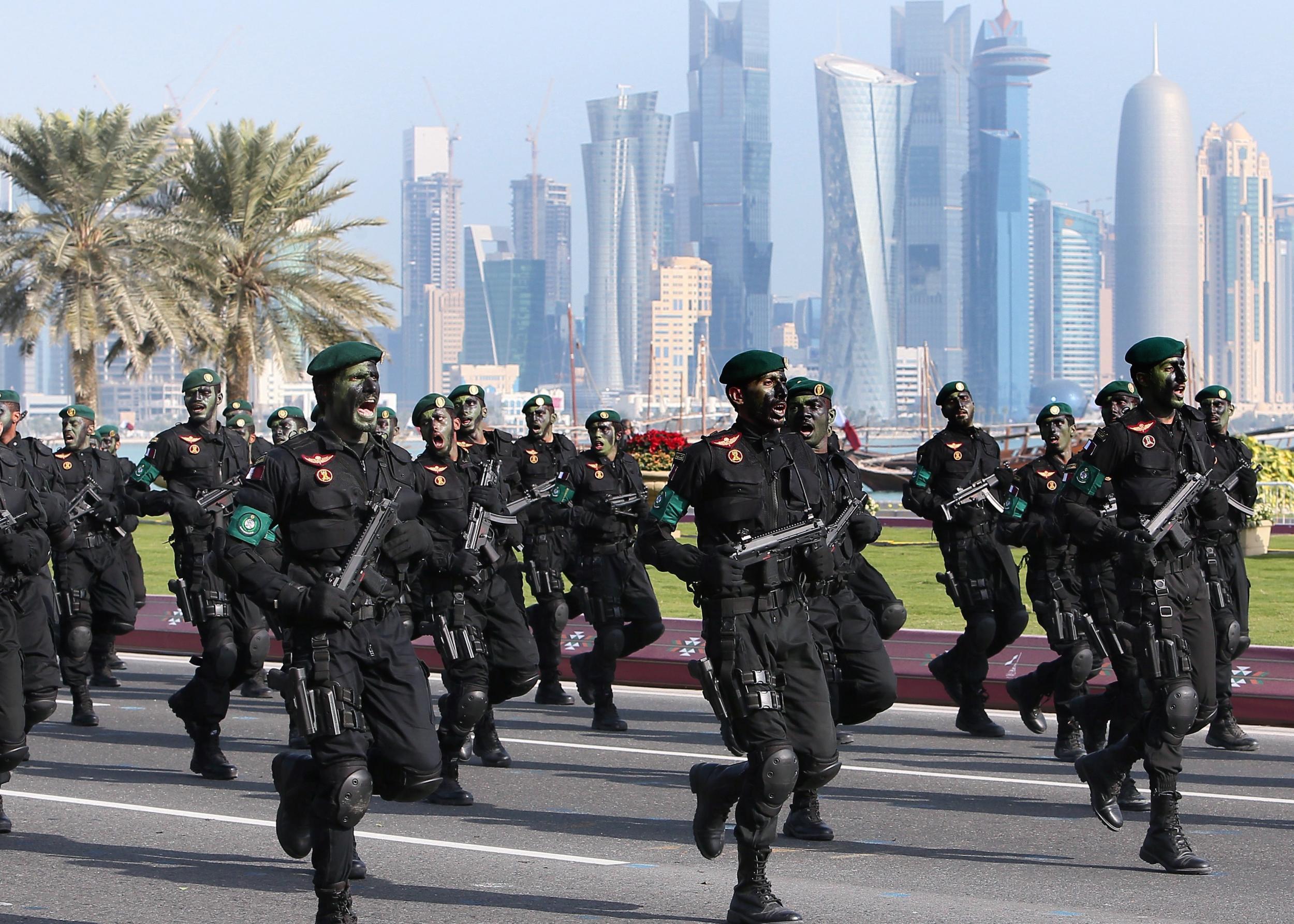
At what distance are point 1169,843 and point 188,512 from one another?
685 cm

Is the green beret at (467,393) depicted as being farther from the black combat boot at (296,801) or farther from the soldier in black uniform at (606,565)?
the black combat boot at (296,801)

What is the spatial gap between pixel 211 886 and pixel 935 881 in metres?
3.00

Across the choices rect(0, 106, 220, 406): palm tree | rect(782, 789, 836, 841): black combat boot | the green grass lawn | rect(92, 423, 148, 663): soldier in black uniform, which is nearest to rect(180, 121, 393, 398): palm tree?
rect(0, 106, 220, 406): palm tree

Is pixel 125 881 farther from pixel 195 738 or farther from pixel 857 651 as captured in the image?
pixel 857 651

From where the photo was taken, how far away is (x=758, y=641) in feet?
21.7

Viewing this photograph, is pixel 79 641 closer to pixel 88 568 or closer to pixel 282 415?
pixel 88 568

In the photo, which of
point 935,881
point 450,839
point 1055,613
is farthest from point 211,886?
point 1055,613

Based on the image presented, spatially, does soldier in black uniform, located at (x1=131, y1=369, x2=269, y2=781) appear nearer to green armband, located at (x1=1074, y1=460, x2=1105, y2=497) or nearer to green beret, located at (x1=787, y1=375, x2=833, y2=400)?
green beret, located at (x1=787, y1=375, x2=833, y2=400)

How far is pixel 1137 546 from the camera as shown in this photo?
24.7 feet

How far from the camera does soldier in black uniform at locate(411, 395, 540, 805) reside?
9.41 meters

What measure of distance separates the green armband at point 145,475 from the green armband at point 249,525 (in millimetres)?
5554

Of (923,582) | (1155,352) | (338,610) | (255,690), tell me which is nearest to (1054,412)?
(1155,352)

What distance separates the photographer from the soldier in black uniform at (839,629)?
8203mm

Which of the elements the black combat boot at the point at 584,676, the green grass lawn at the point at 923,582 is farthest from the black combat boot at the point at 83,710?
the green grass lawn at the point at 923,582
